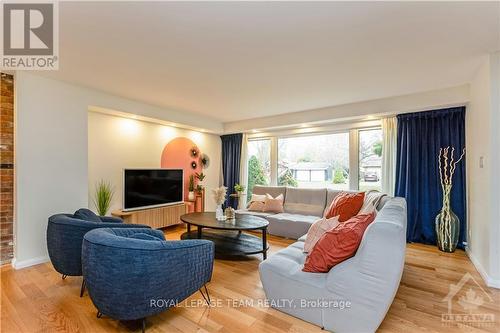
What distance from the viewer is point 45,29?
2.01m

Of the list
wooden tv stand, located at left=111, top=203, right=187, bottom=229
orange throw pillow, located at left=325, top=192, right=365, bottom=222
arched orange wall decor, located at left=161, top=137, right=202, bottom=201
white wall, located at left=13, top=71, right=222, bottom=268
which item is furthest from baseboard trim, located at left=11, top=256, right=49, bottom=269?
orange throw pillow, located at left=325, top=192, right=365, bottom=222

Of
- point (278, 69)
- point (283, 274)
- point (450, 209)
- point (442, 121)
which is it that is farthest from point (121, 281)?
point (442, 121)

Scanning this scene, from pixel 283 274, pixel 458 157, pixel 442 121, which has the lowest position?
pixel 283 274

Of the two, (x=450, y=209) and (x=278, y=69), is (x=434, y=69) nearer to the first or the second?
(x=278, y=69)

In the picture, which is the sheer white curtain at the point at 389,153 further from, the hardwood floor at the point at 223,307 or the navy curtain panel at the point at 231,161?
the navy curtain panel at the point at 231,161

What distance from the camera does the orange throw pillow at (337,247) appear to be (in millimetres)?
1768

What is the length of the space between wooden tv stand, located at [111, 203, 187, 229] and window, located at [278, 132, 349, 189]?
8.00ft

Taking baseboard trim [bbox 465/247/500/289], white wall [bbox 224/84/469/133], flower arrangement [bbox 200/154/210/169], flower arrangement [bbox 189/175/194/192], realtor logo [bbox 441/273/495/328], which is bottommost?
realtor logo [bbox 441/273/495/328]

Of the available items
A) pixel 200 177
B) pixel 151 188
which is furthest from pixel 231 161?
pixel 151 188

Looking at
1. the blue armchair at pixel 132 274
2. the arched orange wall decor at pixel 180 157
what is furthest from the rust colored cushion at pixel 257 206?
the blue armchair at pixel 132 274

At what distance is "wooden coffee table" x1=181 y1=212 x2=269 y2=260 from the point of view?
321 cm

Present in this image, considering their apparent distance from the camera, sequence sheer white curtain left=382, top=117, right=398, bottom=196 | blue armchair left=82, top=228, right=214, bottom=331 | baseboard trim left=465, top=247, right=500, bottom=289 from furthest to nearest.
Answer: sheer white curtain left=382, top=117, right=398, bottom=196 → baseboard trim left=465, top=247, right=500, bottom=289 → blue armchair left=82, top=228, right=214, bottom=331

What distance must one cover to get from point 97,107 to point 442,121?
528cm

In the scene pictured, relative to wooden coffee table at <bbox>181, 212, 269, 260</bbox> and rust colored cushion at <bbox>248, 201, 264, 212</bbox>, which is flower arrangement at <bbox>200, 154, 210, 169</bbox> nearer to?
rust colored cushion at <bbox>248, 201, 264, 212</bbox>
